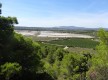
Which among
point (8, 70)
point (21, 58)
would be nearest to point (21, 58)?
point (21, 58)

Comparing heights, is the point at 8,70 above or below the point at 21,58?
below

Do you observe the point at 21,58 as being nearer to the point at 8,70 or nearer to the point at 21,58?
the point at 21,58

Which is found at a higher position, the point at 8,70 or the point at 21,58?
the point at 21,58

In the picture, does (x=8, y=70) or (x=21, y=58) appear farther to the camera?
(x=21, y=58)

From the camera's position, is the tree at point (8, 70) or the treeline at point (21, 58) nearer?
the tree at point (8, 70)

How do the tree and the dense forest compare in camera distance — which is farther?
the dense forest

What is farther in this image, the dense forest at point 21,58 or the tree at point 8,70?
the dense forest at point 21,58

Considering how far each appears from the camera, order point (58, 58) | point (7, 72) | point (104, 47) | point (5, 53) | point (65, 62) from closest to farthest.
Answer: point (7, 72)
point (5, 53)
point (104, 47)
point (65, 62)
point (58, 58)

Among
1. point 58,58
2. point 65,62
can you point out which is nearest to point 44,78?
point 65,62

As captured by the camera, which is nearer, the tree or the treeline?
the tree

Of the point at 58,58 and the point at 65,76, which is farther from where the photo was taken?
the point at 58,58

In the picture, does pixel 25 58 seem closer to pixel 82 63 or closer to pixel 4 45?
pixel 4 45
